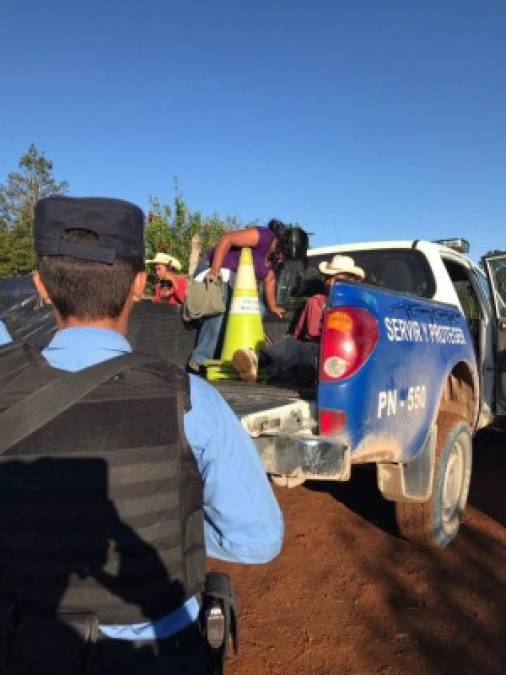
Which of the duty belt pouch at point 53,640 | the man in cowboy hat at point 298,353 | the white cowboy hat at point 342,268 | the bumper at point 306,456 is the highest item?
the white cowboy hat at point 342,268

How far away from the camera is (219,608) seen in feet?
4.25

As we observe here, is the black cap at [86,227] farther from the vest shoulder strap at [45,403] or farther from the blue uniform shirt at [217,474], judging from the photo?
the vest shoulder strap at [45,403]

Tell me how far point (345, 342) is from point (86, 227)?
1655mm

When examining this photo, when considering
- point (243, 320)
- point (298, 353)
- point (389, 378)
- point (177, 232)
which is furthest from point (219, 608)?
point (177, 232)

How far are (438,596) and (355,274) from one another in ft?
7.45

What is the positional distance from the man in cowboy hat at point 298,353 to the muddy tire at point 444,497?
969 mm

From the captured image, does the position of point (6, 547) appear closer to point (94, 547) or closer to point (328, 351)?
point (94, 547)

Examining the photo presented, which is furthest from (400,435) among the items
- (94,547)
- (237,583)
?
(94,547)

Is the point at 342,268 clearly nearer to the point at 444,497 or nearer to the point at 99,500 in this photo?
the point at 444,497

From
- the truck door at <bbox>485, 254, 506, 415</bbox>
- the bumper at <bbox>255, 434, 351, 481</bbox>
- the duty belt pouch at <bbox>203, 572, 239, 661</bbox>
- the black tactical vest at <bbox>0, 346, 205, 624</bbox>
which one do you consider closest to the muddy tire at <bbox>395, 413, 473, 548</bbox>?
the truck door at <bbox>485, 254, 506, 415</bbox>

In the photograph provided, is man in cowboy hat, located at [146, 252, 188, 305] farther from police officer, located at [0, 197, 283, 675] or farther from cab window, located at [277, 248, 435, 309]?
police officer, located at [0, 197, 283, 675]

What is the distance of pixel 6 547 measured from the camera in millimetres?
A: 1132

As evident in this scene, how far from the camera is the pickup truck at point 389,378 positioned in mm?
2660

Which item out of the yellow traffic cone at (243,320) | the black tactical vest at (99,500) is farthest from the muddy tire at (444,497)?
the black tactical vest at (99,500)
